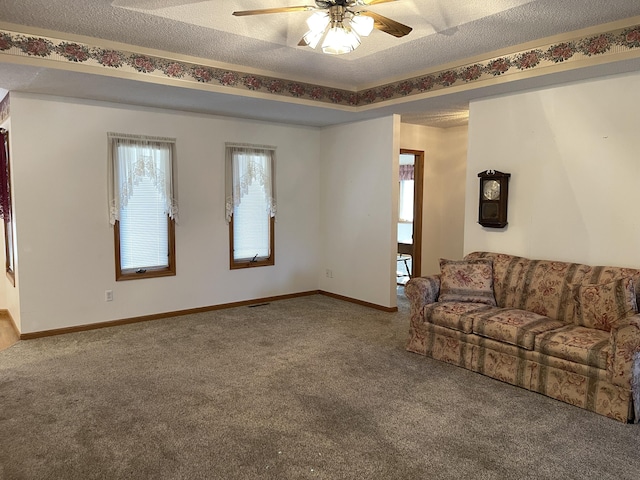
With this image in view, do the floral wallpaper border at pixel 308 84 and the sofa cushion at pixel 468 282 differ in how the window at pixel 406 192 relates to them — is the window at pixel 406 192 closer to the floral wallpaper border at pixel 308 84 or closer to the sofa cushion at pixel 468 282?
the floral wallpaper border at pixel 308 84

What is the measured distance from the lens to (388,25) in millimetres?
2691

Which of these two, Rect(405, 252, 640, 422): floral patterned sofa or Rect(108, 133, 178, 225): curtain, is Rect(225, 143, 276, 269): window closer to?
Rect(108, 133, 178, 225): curtain

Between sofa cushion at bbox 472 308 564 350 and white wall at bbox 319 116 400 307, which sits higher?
white wall at bbox 319 116 400 307

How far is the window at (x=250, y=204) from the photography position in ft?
19.0

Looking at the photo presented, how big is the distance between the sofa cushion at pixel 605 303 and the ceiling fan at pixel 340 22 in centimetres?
233

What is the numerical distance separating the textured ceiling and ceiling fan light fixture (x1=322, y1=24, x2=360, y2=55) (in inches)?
20.4

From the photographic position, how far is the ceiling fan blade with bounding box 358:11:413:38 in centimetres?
259

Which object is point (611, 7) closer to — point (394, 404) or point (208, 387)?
point (394, 404)

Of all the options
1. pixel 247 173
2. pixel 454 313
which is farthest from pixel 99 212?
pixel 454 313

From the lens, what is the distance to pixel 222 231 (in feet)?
19.0

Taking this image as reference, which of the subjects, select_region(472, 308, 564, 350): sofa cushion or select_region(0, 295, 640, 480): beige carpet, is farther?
select_region(472, 308, 564, 350): sofa cushion

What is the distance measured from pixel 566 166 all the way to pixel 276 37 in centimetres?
267

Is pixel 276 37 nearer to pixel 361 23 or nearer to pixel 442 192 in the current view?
Answer: pixel 361 23

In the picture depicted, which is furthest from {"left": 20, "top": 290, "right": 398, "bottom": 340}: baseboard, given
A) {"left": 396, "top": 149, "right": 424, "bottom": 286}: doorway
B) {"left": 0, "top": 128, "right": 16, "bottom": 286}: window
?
{"left": 396, "top": 149, "right": 424, "bottom": 286}: doorway
